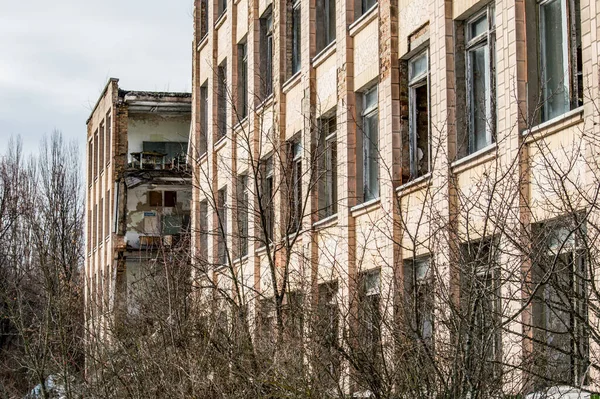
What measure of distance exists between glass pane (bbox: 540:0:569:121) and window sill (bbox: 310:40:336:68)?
8385 mm

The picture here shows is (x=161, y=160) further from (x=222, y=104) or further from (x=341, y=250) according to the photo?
(x=341, y=250)

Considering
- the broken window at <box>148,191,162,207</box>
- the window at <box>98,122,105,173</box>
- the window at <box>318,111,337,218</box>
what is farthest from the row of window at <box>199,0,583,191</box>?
the window at <box>98,122,105,173</box>

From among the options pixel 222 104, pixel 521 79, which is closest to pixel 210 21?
pixel 222 104

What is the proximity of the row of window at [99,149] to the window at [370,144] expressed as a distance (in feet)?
87.7

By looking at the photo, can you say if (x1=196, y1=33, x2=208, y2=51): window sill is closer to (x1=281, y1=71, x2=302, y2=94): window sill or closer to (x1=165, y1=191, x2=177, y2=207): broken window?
(x1=281, y1=71, x2=302, y2=94): window sill

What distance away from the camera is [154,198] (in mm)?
47562

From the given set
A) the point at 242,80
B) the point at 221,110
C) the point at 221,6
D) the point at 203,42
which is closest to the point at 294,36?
the point at 242,80

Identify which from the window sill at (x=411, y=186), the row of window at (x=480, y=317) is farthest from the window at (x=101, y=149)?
the row of window at (x=480, y=317)

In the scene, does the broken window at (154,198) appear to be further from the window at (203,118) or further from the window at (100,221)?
the window at (203,118)

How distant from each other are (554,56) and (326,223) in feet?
30.2

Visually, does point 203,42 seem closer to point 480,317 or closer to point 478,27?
point 478,27

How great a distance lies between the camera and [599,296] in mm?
10453

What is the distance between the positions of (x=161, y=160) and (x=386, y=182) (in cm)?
2756

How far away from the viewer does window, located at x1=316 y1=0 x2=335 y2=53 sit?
25.7 m
